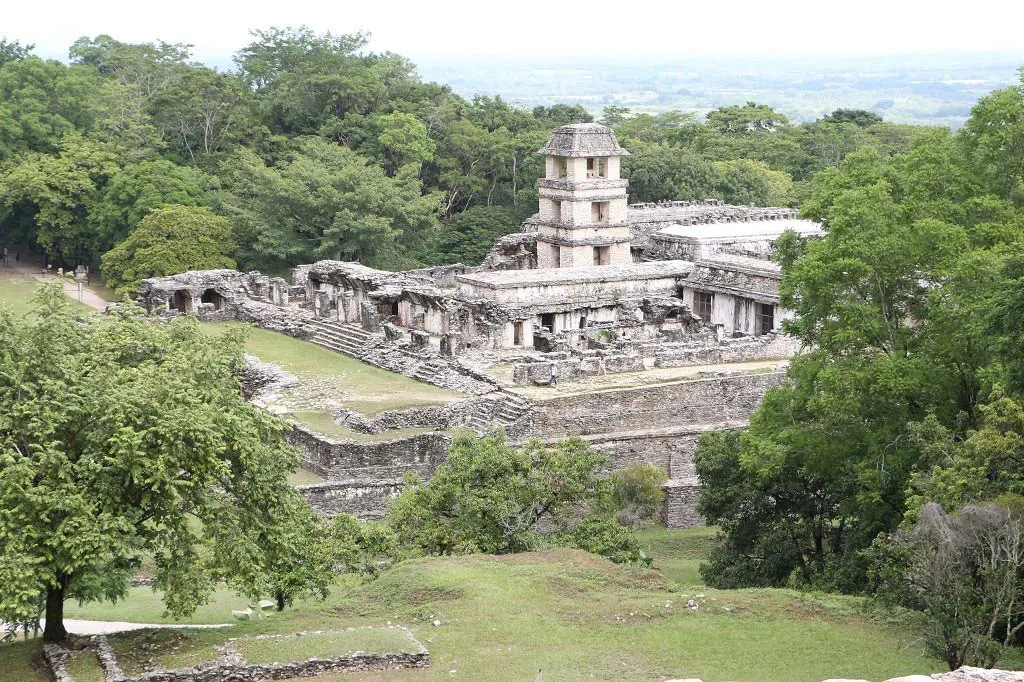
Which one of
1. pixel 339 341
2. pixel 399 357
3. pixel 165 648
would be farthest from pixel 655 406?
pixel 165 648

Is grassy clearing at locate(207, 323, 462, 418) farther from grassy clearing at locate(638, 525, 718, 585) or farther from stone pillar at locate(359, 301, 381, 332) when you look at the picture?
grassy clearing at locate(638, 525, 718, 585)

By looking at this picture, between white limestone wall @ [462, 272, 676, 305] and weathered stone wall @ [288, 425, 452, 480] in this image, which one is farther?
white limestone wall @ [462, 272, 676, 305]

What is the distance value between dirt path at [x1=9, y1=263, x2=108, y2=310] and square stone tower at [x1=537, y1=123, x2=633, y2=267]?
16061mm

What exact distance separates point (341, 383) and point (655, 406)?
27.7 feet

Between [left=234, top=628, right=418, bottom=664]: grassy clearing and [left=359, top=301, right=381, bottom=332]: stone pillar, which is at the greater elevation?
[left=359, top=301, right=381, bottom=332]: stone pillar

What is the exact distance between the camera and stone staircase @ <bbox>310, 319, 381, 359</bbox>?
48.0 meters

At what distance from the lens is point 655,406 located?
137 ft

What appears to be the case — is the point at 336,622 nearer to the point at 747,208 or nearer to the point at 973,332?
the point at 973,332

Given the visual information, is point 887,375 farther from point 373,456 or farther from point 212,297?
point 212,297

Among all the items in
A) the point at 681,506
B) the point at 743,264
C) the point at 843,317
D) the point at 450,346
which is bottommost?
the point at 681,506

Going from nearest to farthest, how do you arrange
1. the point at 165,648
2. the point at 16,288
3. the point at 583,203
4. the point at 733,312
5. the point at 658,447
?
the point at 165,648 → the point at 658,447 → the point at 733,312 → the point at 583,203 → the point at 16,288

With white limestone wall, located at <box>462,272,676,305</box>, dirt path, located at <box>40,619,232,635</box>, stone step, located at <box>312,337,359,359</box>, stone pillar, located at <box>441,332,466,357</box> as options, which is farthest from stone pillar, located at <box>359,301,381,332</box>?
dirt path, located at <box>40,619,232,635</box>

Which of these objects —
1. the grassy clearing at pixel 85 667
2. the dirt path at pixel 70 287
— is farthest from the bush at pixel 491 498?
the dirt path at pixel 70 287

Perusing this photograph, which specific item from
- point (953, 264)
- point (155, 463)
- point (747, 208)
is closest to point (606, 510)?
point (953, 264)
